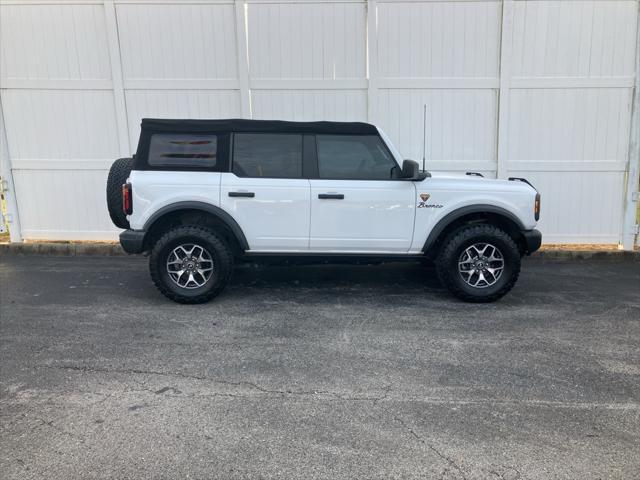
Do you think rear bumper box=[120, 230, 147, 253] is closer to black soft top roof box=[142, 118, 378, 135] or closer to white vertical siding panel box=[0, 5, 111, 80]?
black soft top roof box=[142, 118, 378, 135]

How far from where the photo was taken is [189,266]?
16.9 ft

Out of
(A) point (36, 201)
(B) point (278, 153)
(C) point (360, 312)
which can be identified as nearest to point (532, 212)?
(C) point (360, 312)

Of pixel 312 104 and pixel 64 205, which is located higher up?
pixel 312 104

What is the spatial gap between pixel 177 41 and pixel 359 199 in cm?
442

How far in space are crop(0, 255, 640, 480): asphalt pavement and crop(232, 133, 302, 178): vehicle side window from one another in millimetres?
1401

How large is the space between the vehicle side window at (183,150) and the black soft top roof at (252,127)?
74mm

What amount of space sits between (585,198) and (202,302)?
19.8 ft

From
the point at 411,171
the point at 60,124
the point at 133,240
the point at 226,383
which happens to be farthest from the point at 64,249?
the point at 411,171

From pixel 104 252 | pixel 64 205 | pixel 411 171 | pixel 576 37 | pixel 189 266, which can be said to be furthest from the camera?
pixel 64 205

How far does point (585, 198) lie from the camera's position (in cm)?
759

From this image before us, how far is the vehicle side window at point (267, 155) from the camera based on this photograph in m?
5.15

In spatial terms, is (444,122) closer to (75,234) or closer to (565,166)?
(565,166)

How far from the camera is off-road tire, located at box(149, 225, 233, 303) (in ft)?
16.5

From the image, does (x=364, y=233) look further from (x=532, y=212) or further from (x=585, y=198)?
(x=585, y=198)
